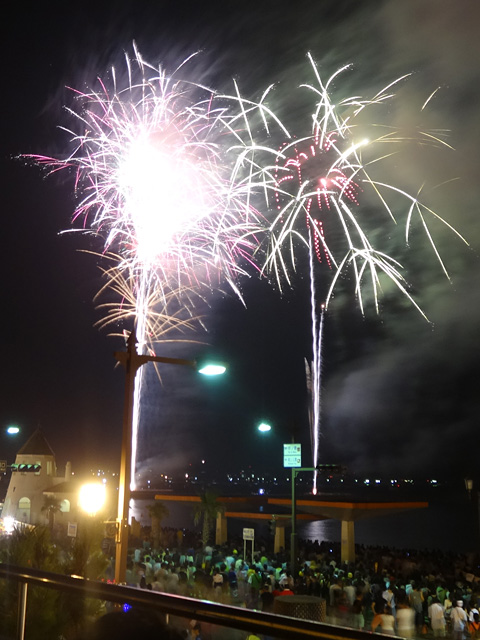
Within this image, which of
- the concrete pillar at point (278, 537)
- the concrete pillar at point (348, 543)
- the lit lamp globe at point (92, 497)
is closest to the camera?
the lit lamp globe at point (92, 497)

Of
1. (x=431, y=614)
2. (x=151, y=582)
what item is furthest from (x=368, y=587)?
(x=151, y=582)

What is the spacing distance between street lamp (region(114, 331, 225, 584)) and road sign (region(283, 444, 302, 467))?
468 inches

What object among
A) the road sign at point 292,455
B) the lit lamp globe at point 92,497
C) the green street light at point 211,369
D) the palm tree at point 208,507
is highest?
the green street light at point 211,369

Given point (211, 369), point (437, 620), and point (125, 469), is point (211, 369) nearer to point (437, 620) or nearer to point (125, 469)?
point (125, 469)

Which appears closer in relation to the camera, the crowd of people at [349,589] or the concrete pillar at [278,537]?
the crowd of people at [349,589]

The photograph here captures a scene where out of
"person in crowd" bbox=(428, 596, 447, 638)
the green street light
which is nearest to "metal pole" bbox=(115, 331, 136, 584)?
the green street light

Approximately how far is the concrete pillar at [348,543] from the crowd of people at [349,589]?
450 cm

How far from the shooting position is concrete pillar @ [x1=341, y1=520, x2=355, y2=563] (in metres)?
28.1

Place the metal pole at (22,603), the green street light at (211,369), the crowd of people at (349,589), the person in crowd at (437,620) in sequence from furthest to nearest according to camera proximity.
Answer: the person in crowd at (437,620), the crowd of people at (349,589), the green street light at (211,369), the metal pole at (22,603)

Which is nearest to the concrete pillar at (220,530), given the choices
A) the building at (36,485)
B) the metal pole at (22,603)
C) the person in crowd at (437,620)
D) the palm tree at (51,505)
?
the palm tree at (51,505)

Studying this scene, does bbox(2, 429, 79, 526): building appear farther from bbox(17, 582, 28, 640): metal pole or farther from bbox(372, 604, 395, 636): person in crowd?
bbox(17, 582, 28, 640): metal pole

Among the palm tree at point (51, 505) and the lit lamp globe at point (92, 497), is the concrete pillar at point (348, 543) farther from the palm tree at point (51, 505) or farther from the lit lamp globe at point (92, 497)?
the palm tree at point (51, 505)

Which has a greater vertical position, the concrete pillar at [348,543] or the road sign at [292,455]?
the road sign at [292,455]

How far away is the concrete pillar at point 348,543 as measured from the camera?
2811 centimetres
